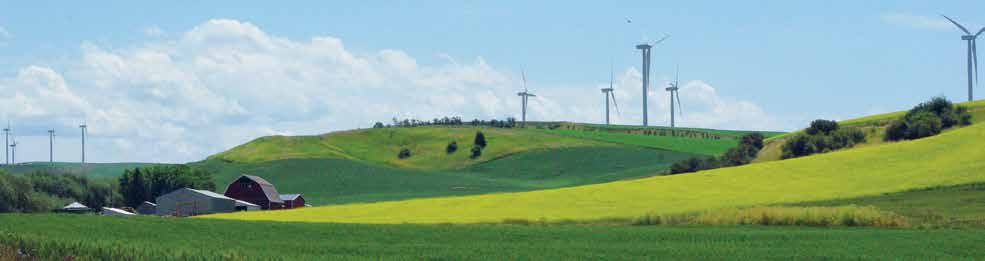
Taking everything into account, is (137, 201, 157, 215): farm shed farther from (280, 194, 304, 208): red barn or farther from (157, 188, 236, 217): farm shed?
(280, 194, 304, 208): red barn

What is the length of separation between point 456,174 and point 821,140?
205 feet

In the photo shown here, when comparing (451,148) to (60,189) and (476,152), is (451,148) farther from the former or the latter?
(60,189)

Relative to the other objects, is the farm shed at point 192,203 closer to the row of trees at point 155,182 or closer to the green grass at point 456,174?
the green grass at point 456,174

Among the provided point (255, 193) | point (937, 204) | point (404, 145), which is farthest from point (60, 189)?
point (937, 204)

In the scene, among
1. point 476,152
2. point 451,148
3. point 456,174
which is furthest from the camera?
point 451,148

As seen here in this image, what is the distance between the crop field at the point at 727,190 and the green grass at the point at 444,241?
1090 centimetres

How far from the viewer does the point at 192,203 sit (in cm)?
9262

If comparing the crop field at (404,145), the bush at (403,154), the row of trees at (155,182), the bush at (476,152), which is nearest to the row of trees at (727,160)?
the row of trees at (155,182)

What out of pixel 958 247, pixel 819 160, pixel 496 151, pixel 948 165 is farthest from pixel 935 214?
pixel 496 151

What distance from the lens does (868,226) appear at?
123 feet

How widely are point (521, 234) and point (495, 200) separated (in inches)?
804

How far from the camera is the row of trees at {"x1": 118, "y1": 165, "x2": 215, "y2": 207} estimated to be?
110 metres

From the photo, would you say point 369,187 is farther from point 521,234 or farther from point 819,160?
point 521,234

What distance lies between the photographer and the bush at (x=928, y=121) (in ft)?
238
